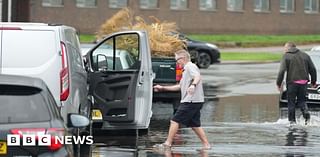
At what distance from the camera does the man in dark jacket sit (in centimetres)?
1678

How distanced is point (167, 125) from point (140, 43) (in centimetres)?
330

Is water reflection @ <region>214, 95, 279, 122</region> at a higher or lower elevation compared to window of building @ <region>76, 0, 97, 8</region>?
lower

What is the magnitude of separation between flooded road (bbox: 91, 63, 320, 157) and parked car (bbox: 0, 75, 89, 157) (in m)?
4.74

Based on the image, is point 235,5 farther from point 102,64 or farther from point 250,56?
point 102,64

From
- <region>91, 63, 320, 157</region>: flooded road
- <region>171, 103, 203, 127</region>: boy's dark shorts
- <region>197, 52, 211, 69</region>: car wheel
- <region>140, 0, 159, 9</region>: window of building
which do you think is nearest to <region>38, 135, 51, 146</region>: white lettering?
<region>91, 63, 320, 157</region>: flooded road

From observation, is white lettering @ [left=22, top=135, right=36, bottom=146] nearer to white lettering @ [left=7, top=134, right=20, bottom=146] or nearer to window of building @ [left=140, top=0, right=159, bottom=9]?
white lettering @ [left=7, top=134, right=20, bottom=146]

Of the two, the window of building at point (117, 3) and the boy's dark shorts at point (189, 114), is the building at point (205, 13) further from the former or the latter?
the boy's dark shorts at point (189, 114)

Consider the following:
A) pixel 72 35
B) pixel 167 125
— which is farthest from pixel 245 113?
pixel 72 35

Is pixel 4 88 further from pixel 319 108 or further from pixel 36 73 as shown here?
pixel 319 108

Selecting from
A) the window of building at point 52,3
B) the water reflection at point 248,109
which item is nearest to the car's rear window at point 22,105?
the water reflection at point 248,109

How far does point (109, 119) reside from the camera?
45.4 ft

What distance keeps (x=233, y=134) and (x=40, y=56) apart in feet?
17.9

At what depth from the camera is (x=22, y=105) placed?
7.61 meters

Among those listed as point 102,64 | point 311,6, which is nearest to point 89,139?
point 102,64
